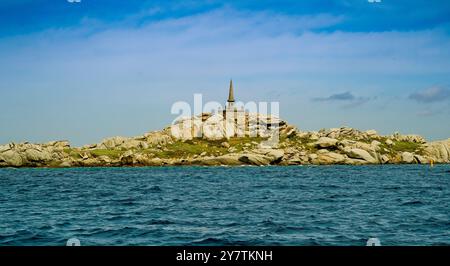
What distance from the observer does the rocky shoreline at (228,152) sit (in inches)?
4872

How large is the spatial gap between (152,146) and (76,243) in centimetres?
13856

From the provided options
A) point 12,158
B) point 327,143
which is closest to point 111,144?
point 12,158

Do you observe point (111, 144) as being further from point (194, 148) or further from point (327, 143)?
point (327, 143)

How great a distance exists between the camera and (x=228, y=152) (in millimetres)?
139125

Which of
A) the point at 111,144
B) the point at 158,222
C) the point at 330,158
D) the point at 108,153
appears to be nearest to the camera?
the point at 158,222

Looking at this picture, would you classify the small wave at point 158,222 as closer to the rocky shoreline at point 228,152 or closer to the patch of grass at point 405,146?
the rocky shoreline at point 228,152

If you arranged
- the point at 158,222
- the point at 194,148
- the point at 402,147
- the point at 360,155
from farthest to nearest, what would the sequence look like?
1. the point at 402,147
2. the point at 194,148
3. the point at 360,155
4. the point at 158,222

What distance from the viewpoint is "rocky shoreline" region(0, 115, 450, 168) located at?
406 feet

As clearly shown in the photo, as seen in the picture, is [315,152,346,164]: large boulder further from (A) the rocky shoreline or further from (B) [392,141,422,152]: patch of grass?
(B) [392,141,422,152]: patch of grass

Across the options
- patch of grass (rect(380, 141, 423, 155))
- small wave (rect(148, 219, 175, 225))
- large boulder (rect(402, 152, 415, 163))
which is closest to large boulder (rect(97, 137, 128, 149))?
patch of grass (rect(380, 141, 423, 155))

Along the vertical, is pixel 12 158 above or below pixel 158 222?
below

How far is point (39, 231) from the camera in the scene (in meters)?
13.5
